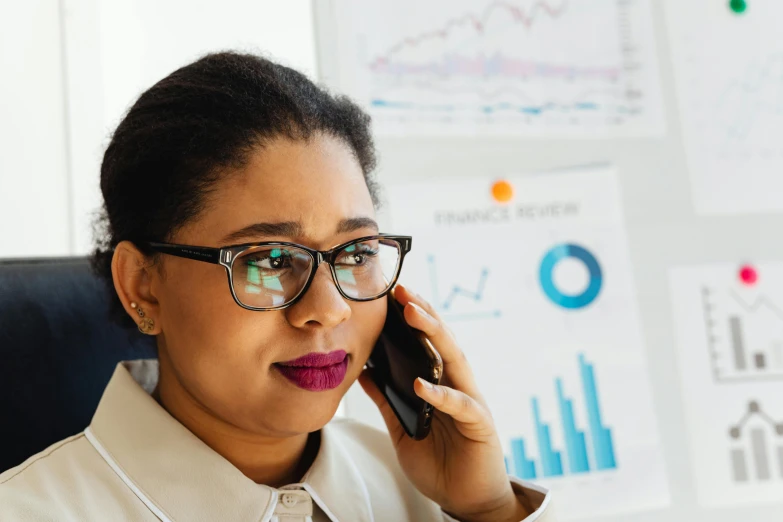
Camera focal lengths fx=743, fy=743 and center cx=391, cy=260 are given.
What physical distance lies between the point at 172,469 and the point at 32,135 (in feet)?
3.15

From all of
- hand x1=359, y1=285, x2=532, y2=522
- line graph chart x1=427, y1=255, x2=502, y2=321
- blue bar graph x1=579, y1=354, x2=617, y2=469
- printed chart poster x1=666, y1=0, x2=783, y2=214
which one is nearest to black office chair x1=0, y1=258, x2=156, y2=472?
hand x1=359, y1=285, x2=532, y2=522

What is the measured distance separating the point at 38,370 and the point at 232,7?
98 centimetres

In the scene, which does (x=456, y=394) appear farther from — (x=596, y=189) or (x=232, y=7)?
(x=232, y=7)

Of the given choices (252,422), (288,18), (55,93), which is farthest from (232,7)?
(252,422)

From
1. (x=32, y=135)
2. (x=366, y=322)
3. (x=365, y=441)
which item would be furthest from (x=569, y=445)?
(x=32, y=135)

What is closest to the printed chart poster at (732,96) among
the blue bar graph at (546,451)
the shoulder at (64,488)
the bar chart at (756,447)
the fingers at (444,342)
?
the bar chart at (756,447)

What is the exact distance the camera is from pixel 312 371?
868mm

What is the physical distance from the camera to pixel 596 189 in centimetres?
150

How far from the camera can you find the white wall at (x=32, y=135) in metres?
1.50

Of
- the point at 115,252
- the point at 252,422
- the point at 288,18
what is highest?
the point at 288,18

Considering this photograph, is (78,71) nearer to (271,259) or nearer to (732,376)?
(271,259)

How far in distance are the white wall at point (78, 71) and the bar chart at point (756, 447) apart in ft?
3.92

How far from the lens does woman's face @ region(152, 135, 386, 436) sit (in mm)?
838

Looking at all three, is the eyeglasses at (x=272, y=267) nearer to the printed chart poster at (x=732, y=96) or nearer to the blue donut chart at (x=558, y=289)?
the blue donut chart at (x=558, y=289)
